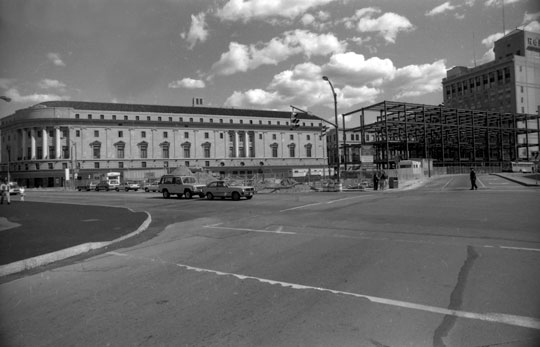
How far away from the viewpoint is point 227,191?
27594mm

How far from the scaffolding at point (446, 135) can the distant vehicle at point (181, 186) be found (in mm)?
47301

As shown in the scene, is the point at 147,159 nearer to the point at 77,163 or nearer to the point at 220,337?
the point at 77,163

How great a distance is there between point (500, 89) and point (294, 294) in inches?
4584

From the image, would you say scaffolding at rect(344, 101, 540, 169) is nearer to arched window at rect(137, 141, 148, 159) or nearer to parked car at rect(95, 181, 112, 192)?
parked car at rect(95, 181, 112, 192)

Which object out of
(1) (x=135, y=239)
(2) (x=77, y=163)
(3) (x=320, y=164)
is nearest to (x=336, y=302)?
(1) (x=135, y=239)

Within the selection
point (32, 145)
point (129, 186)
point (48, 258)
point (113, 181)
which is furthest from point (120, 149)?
point (48, 258)

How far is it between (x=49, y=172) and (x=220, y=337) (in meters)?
106

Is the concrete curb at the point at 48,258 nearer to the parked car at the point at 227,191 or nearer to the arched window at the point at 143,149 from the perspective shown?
the parked car at the point at 227,191

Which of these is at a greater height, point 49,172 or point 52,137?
point 52,137

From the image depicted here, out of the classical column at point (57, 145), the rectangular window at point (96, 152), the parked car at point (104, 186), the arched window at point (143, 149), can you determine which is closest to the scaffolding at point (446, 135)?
the parked car at point (104, 186)

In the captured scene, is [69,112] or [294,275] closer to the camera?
[294,275]

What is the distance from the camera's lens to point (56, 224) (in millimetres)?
13969

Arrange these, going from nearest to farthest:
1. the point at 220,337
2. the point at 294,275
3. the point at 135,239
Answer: the point at 220,337 → the point at 294,275 → the point at 135,239

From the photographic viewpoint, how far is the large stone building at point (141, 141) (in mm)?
95375
